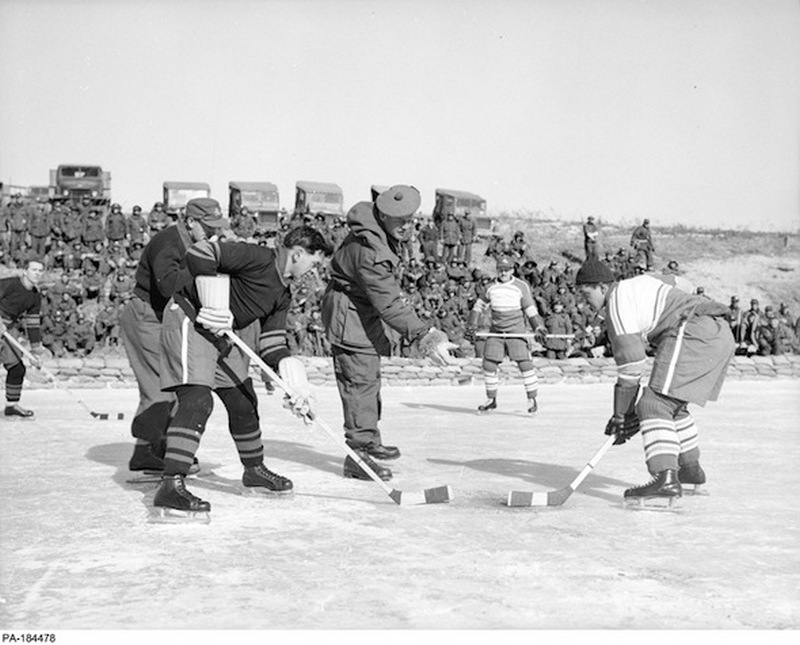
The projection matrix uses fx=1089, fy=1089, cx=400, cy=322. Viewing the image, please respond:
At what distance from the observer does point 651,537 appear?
4.98 m

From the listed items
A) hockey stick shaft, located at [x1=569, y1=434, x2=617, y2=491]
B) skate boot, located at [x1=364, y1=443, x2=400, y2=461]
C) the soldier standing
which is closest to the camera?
hockey stick shaft, located at [x1=569, y1=434, x2=617, y2=491]

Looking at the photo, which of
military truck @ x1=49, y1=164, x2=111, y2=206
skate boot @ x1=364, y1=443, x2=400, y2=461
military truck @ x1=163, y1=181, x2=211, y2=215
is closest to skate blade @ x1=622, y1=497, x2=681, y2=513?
skate boot @ x1=364, y1=443, x2=400, y2=461

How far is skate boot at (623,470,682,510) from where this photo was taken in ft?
18.5

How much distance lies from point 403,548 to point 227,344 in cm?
155

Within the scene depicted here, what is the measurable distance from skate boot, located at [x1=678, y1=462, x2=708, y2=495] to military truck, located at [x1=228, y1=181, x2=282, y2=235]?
81.6ft

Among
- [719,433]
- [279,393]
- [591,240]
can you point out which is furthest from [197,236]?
[591,240]

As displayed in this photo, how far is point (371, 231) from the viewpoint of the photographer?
6660 mm

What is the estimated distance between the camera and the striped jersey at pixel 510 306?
11.8m

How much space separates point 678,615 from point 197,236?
327cm

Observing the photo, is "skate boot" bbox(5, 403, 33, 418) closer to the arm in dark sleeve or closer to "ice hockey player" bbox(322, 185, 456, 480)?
"ice hockey player" bbox(322, 185, 456, 480)

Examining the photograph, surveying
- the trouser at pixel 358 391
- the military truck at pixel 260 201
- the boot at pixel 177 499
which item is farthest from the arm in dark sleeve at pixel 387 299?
the military truck at pixel 260 201

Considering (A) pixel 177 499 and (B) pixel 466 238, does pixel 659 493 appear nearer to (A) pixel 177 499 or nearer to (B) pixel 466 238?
(A) pixel 177 499

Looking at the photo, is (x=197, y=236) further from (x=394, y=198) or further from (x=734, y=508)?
(x=734, y=508)

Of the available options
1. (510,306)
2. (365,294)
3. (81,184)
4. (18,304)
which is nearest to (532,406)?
(510,306)
